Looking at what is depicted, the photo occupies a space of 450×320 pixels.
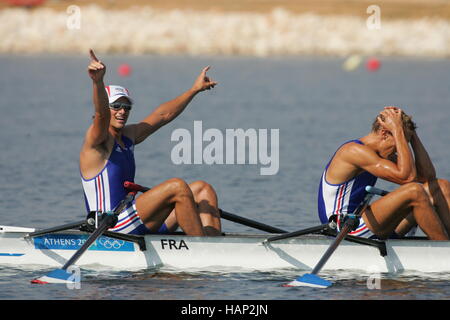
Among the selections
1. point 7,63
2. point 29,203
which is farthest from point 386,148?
point 7,63

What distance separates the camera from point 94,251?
11609mm

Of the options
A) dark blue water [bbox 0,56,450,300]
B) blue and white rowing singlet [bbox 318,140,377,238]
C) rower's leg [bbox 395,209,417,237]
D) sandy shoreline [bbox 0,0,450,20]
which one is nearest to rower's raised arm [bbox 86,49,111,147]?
dark blue water [bbox 0,56,450,300]

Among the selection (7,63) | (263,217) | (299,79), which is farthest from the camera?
(7,63)

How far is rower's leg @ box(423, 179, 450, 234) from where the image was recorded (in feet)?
36.7

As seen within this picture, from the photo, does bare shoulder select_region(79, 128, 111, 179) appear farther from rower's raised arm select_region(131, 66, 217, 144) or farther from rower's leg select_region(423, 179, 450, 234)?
rower's leg select_region(423, 179, 450, 234)

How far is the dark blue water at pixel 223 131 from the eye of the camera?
1102cm

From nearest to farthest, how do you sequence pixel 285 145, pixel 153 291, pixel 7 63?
pixel 153 291, pixel 285 145, pixel 7 63

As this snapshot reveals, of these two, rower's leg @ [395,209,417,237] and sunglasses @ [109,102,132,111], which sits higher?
sunglasses @ [109,102,132,111]

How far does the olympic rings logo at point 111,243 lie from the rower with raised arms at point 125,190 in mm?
161

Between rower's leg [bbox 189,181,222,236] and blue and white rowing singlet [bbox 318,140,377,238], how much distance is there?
1.25 m

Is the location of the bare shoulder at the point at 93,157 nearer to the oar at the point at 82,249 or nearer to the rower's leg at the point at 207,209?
the oar at the point at 82,249

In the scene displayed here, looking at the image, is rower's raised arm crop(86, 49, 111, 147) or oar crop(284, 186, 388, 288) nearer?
rower's raised arm crop(86, 49, 111, 147)
